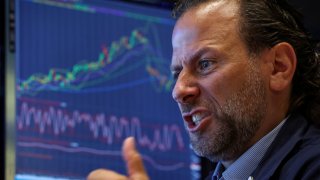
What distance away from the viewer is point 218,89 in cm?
166

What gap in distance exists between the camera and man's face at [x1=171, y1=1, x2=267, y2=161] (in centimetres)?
165

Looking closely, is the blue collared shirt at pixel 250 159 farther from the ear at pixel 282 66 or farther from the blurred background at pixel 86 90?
the blurred background at pixel 86 90

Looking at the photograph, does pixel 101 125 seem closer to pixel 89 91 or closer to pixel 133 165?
pixel 89 91

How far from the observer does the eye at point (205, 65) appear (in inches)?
66.4

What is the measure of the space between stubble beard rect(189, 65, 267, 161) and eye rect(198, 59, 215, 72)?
0.27 feet

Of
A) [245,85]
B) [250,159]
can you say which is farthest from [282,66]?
[250,159]

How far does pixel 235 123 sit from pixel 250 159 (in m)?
0.09

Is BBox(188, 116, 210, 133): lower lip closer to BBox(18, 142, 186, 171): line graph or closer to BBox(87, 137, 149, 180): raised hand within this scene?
BBox(87, 137, 149, 180): raised hand

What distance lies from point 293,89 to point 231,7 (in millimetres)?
249

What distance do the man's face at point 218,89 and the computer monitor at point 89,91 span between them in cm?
72

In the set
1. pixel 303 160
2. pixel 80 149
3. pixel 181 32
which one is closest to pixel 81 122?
pixel 80 149

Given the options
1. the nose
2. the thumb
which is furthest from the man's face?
the thumb

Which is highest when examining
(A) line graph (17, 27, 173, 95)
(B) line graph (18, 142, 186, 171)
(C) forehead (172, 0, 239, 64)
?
(C) forehead (172, 0, 239, 64)

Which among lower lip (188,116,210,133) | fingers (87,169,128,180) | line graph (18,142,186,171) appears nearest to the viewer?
fingers (87,169,128,180)
